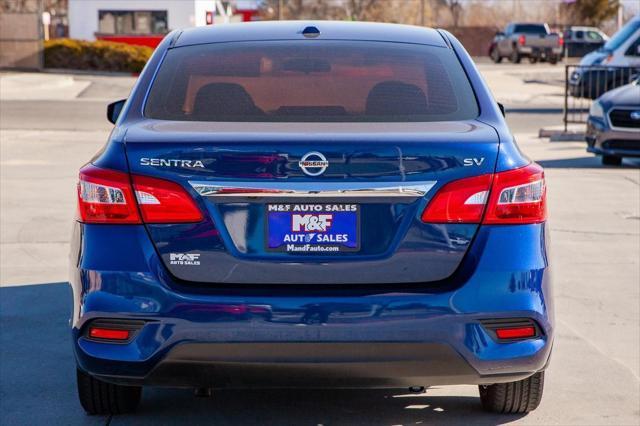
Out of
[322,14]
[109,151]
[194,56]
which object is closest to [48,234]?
[194,56]

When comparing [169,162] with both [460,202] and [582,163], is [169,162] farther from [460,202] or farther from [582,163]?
[582,163]

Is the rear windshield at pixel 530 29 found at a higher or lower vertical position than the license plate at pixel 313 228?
lower

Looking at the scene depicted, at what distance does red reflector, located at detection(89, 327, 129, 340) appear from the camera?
4.42 m

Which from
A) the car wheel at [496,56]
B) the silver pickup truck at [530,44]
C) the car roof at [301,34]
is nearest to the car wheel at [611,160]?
the car roof at [301,34]

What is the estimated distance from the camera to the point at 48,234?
10.1 m

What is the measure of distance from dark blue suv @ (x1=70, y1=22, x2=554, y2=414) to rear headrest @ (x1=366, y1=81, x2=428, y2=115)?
1.29ft

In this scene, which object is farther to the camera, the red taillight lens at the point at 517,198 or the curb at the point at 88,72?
the curb at the point at 88,72

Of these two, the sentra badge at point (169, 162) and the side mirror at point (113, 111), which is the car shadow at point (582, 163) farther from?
the sentra badge at point (169, 162)

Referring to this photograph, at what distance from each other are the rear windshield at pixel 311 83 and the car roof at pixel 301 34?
0.07m

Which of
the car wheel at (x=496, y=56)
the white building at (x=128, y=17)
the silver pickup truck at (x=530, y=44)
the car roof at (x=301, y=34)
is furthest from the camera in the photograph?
the car wheel at (x=496, y=56)

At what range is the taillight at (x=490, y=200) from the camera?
4.37 m

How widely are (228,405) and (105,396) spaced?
1.99 ft

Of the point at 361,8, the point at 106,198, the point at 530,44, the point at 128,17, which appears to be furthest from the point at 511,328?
the point at 361,8

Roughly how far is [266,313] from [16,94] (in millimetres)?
27788
